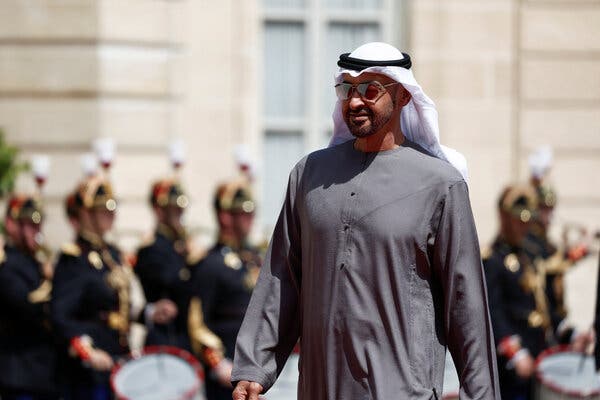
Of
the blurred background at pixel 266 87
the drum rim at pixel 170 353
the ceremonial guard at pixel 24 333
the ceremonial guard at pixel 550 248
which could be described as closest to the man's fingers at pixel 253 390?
the drum rim at pixel 170 353

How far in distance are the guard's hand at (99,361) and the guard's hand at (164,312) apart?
1.85 feet

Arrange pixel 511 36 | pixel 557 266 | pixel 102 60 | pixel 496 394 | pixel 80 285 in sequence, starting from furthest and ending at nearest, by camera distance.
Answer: pixel 511 36, pixel 102 60, pixel 557 266, pixel 80 285, pixel 496 394

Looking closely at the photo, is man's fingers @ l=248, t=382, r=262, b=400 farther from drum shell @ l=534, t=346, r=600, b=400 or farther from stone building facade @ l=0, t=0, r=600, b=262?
stone building facade @ l=0, t=0, r=600, b=262

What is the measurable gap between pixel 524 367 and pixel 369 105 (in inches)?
216

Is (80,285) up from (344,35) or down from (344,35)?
down

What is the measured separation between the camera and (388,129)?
5738 mm

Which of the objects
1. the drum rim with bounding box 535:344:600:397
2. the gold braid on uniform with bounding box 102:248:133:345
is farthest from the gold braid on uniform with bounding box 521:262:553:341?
the gold braid on uniform with bounding box 102:248:133:345

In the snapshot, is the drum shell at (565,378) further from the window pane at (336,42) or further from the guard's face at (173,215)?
the window pane at (336,42)

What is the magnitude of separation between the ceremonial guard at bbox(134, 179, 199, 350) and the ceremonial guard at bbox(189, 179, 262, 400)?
0.16 m

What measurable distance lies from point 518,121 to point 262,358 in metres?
8.39

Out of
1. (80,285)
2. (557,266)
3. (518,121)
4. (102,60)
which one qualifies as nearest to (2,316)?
(80,285)

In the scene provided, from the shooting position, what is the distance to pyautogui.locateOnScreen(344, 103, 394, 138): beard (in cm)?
565

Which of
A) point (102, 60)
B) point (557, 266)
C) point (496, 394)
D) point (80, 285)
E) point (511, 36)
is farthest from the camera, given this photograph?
point (511, 36)

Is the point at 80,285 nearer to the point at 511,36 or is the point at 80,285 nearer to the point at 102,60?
the point at 102,60
